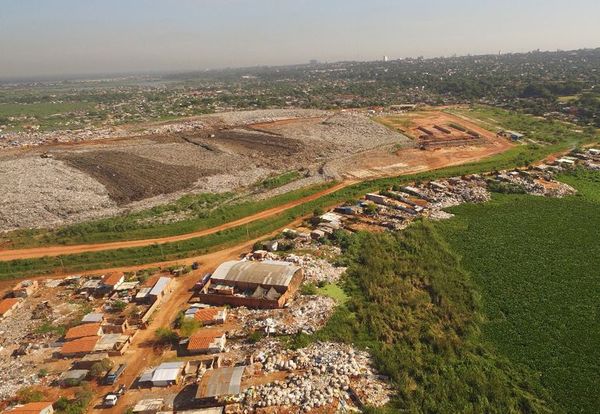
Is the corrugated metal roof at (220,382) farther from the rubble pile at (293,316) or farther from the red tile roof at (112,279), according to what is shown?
the red tile roof at (112,279)

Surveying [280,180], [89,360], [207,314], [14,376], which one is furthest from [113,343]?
[280,180]

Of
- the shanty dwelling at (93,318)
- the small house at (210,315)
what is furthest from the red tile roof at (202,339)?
the shanty dwelling at (93,318)

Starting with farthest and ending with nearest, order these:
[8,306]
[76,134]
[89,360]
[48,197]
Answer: [76,134] → [48,197] → [8,306] → [89,360]

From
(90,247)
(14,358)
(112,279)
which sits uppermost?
(112,279)


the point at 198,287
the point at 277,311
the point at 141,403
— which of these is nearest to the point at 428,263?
the point at 277,311

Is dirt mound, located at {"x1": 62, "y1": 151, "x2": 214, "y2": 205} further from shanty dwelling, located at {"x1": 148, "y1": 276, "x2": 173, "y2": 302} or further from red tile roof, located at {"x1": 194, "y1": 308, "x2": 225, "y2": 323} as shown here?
red tile roof, located at {"x1": 194, "y1": 308, "x2": 225, "y2": 323}

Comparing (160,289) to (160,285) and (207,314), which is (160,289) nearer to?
(160,285)

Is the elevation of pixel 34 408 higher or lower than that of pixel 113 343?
higher

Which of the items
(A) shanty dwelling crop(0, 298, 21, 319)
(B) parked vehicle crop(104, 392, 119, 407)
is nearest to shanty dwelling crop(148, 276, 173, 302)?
(B) parked vehicle crop(104, 392, 119, 407)
